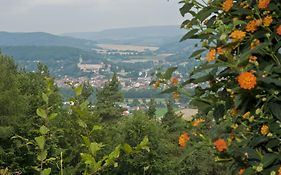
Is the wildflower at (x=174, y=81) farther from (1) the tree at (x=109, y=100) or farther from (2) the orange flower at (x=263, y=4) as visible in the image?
(1) the tree at (x=109, y=100)

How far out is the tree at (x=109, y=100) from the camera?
44438mm

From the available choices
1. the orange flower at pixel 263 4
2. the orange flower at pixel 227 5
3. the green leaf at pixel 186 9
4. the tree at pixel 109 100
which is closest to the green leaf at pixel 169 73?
the green leaf at pixel 186 9

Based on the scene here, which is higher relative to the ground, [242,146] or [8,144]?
[242,146]

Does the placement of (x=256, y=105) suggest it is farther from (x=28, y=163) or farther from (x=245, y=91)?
(x=28, y=163)

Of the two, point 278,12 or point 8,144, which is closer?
point 278,12

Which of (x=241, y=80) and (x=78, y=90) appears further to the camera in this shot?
(x=78, y=90)

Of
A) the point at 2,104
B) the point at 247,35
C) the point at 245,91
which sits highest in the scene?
the point at 247,35

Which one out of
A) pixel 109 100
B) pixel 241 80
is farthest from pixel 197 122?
pixel 109 100

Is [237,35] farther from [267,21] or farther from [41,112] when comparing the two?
[41,112]

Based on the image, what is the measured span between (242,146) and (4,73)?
957 inches

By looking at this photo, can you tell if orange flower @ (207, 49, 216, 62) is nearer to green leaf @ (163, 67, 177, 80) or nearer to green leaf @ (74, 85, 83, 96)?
green leaf @ (163, 67, 177, 80)

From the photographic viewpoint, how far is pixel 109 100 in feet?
151

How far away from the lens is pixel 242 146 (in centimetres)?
173

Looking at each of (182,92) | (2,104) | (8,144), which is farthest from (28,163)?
(182,92)
